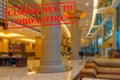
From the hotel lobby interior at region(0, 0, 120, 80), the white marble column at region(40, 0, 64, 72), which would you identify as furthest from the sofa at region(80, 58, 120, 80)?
the white marble column at region(40, 0, 64, 72)

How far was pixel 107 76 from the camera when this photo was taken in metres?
6.52

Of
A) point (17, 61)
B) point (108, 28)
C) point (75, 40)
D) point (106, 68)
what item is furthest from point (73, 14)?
point (108, 28)

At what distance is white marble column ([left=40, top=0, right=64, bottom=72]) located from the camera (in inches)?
349

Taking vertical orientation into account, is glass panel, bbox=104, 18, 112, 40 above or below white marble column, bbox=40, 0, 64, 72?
above

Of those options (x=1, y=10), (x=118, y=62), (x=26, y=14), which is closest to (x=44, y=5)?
(x=1, y=10)

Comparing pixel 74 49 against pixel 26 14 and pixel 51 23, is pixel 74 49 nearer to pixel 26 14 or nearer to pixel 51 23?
pixel 26 14

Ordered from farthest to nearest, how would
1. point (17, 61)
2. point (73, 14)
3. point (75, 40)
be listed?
1. point (75, 40)
2. point (73, 14)
3. point (17, 61)

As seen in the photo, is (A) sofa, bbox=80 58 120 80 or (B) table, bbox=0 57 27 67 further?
(B) table, bbox=0 57 27 67

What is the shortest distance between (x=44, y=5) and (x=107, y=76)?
4350mm

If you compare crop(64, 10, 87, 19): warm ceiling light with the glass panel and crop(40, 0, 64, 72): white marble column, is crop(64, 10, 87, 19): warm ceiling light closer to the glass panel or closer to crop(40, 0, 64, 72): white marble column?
crop(40, 0, 64, 72): white marble column

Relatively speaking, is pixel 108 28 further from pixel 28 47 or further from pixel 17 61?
pixel 17 61

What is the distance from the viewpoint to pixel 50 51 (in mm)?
8938

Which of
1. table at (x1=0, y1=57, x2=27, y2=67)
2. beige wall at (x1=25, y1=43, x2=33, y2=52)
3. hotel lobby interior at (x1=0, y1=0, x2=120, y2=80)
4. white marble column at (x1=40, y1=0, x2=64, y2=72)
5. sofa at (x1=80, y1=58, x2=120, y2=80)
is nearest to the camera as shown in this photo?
sofa at (x1=80, y1=58, x2=120, y2=80)

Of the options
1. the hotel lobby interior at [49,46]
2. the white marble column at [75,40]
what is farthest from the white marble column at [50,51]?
the white marble column at [75,40]
